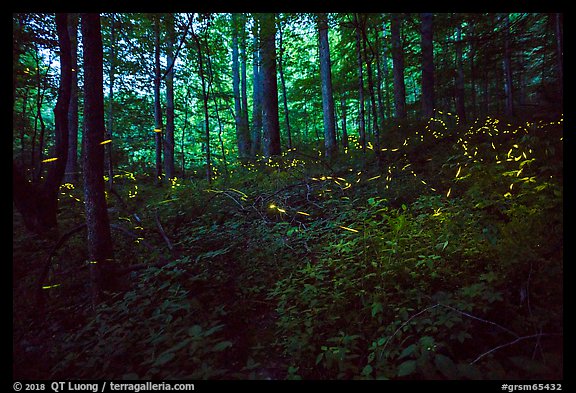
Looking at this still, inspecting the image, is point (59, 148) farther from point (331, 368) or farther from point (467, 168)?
point (467, 168)

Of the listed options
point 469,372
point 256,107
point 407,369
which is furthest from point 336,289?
point 256,107

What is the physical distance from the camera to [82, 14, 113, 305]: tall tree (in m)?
4.08

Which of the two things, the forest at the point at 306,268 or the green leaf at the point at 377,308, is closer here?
the forest at the point at 306,268

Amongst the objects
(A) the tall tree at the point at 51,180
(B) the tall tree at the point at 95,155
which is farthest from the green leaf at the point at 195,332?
(A) the tall tree at the point at 51,180

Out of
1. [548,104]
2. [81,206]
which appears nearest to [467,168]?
[548,104]

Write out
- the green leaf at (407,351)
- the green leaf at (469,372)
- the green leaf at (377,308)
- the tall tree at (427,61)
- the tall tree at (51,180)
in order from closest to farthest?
1. the green leaf at (469,372)
2. the green leaf at (407,351)
3. the green leaf at (377,308)
4. the tall tree at (51,180)
5. the tall tree at (427,61)

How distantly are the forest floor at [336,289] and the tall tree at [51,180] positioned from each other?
400 mm

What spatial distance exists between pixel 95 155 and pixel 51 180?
336cm

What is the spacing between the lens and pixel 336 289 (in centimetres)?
353

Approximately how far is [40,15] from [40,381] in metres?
7.81

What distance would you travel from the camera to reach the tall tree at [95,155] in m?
4.08

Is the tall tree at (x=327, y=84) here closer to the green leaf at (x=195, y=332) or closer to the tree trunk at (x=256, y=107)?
the tree trunk at (x=256, y=107)

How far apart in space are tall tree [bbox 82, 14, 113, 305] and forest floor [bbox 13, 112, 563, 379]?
519mm

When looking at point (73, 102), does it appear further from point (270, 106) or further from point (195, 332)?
point (195, 332)
